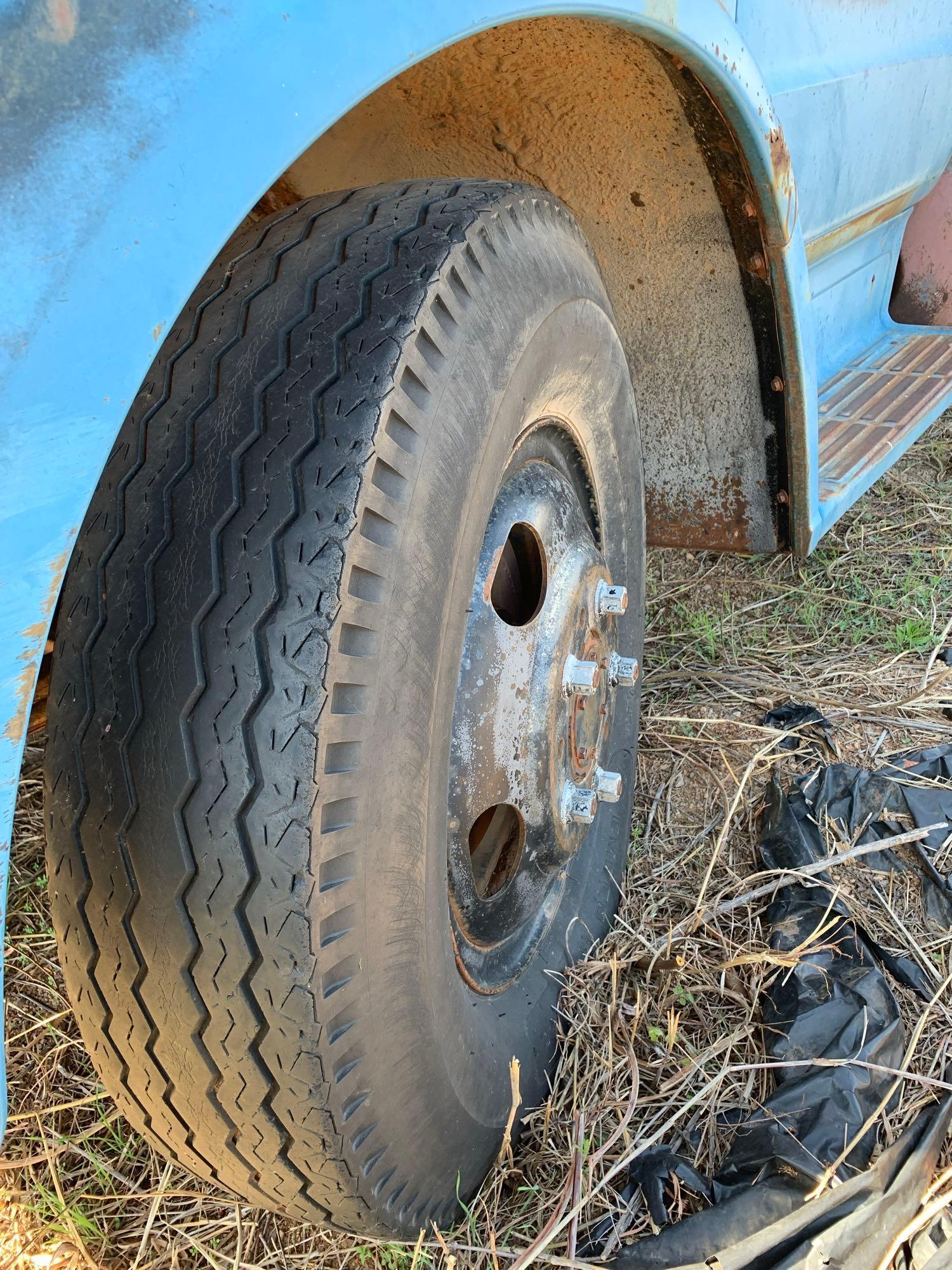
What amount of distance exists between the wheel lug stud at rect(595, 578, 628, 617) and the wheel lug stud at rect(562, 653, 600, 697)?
0.14 metres

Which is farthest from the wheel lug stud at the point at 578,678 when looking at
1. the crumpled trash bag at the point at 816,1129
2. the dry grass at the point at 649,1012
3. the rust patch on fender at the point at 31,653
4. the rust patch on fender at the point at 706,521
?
the rust patch on fender at the point at 31,653

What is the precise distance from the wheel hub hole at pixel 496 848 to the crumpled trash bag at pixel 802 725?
0.80m

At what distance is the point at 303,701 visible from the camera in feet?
2.64

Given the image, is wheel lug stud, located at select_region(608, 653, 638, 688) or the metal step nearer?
wheel lug stud, located at select_region(608, 653, 638, 688)

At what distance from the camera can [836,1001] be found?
1430 millimetres

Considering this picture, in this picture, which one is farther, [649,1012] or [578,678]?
[649,1012]

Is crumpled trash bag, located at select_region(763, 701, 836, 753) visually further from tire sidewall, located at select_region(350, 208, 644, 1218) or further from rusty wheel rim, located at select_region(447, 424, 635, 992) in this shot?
tire sidewall, located at select_region(350, 208, 644, 1218)

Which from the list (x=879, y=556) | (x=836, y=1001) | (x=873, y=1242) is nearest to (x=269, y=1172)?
(x=873, y=1242)

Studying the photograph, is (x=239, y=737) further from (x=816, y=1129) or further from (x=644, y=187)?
(x=644, y=187)

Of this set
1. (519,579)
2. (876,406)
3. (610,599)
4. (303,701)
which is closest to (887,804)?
(610,599)

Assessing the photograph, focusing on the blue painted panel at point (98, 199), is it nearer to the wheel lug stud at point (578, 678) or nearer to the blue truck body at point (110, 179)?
the blue truck body at point (110, 179)

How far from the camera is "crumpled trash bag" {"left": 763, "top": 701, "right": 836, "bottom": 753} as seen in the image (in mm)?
1963

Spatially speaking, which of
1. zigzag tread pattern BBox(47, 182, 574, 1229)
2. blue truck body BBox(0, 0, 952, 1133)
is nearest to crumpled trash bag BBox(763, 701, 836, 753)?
zigzag tread pattern BBox(47, 182, 574, 1229)

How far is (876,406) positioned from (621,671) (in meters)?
1.23
